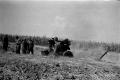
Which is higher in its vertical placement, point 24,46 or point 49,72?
point 24,46

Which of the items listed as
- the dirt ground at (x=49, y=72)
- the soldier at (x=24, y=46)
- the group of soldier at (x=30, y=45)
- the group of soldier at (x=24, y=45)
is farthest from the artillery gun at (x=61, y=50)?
the dirt ground at (x=49, y=72)

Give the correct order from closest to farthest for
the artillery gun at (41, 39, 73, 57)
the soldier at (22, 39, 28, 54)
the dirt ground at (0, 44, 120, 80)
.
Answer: the dirt ground at (0, 44, 120, 80), the artillery gun at (41, 39, 73, 57), the soldier at (22, 39, 28, 54)

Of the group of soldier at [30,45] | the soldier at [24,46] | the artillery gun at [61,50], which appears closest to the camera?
the artillery gun at [61,50]

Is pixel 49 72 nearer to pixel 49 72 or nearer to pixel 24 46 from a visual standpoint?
pixel 49 72

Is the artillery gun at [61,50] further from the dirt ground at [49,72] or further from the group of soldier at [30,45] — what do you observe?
the dirt ground at [49,72]

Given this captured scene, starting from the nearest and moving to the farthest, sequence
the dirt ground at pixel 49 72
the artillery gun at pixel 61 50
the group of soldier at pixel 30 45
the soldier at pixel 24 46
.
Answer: the dirt ground at pixel 49 72
the artillery gun at pixel 61 50
the group of soldier at pixel 30 45
the soldier at pixel 24 46

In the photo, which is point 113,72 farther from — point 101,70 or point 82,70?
point 82,70

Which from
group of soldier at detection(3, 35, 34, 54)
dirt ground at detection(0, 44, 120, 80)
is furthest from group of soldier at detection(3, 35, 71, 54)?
dirt ground at detection(0, 44, 120, 80)

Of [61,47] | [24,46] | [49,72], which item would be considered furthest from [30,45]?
[49,72]

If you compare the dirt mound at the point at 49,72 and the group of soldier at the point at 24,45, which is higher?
the group of soldier at the point at 24,45

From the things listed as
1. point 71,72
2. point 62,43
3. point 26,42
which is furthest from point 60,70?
point 26,42

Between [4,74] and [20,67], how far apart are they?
77 cm

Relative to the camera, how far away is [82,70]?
21.9 ft

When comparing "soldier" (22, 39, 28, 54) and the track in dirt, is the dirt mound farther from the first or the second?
"soldier" (22, 39, 28, 54)
